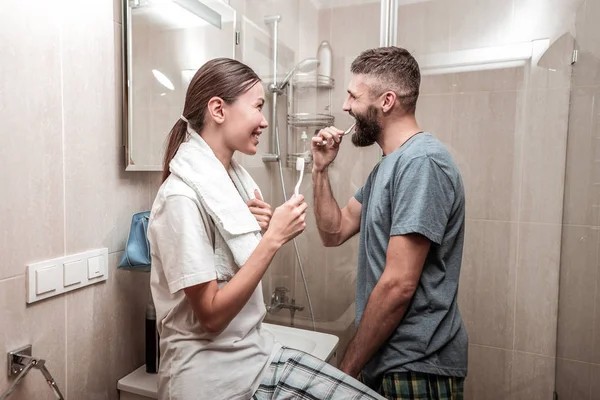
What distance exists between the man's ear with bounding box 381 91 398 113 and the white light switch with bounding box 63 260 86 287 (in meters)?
0.93

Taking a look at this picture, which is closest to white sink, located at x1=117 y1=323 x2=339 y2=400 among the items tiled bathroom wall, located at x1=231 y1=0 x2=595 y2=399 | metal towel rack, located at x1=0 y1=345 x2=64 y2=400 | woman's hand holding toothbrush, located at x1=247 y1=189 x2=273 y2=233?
tiled bathroom wall, located at x1=231 y1=0 x2=595 y2=399

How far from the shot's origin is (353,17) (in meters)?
A: 1.68

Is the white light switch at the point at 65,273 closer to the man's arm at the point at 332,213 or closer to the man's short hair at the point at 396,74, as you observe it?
the man's arm at the point at 332,213

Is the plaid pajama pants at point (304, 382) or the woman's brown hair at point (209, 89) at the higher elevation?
the woman's brown hair at point (209, 89)

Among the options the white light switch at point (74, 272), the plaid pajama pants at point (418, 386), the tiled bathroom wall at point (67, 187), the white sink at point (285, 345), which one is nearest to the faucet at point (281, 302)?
the white sink at point (285, 345)

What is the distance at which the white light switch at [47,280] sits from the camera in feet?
3.35

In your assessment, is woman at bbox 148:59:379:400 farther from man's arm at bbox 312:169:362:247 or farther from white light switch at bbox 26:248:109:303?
man's arm at bbox 312:169:362:247

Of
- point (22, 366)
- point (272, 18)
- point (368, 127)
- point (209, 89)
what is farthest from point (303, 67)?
point (22, 366)

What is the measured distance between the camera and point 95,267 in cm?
120

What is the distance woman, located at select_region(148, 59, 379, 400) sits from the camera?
887 millimetres

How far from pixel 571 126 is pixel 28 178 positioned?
169 centimetres

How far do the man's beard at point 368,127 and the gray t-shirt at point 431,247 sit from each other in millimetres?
126

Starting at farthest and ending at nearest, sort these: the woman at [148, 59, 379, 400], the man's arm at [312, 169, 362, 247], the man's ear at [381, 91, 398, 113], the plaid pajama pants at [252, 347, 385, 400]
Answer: the man's arm at [312, 169, 362, 247] < the man's ear at [381, 91, 398, 113] < the plaid pajama pants at [252, 347, 385, 400] < the woman at [148, 59, 379, 400]

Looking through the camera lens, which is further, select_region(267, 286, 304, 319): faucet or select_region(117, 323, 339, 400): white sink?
select_region(267, 286, 304, 319): faucet
